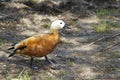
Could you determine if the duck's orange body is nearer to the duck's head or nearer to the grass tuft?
the duck's head

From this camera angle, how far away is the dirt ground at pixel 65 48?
6.82 meters

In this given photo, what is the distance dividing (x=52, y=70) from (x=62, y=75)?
278 millimetres

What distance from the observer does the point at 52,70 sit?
697cm

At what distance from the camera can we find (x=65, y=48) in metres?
8.34

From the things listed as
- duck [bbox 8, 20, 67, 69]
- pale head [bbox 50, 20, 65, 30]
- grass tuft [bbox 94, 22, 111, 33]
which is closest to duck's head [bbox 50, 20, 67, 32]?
pale head [bbox 50, 20, 65, 30]

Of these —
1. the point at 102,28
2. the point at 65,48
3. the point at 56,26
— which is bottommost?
the point at 65,48

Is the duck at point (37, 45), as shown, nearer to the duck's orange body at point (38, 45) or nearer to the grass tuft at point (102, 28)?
the duck's orange body at point (38, 45)

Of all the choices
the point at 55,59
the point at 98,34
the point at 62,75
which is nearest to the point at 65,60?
the point at 55,59

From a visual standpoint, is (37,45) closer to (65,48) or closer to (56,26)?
(56,26)

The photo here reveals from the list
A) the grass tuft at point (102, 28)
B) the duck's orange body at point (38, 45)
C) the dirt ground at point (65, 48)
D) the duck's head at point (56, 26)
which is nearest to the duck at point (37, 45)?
the duck's orange body at point (38, 45)

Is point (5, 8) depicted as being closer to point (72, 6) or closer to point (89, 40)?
point (72, 6)

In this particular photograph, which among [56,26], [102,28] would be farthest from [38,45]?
[102,28]

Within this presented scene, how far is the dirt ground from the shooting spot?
6820mm

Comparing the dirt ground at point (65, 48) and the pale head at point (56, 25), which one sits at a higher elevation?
the pale head at point (56, 25)
